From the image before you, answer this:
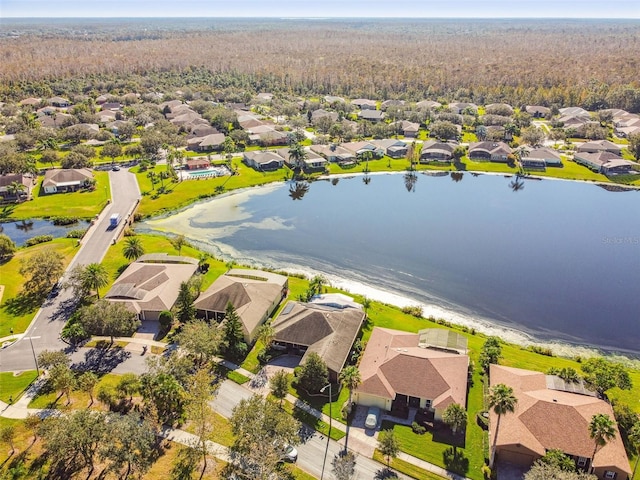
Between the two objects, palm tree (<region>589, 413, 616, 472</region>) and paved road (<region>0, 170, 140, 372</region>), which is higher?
palm tree (<region>589, 413, 616, 472</region>)

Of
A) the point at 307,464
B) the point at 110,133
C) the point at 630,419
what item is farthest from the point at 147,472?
the point at 110,133

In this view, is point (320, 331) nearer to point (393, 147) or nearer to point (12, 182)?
point (12, 182)

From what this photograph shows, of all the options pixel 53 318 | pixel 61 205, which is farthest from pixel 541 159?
pixel 61 205

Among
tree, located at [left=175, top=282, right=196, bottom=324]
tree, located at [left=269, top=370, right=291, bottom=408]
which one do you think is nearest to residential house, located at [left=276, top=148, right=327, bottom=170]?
tree, located at [left=175, top=282, right=196, bottom=324]

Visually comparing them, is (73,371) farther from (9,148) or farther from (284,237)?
(9,148)

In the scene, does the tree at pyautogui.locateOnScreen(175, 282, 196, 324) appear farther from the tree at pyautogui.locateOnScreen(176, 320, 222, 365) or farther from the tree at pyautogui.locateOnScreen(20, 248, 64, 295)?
the tree at pyautogui.locateOnScreen(20, 248, 64, 295)

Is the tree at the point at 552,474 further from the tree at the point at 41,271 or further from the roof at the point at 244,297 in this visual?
the tree at the point at 41,271
